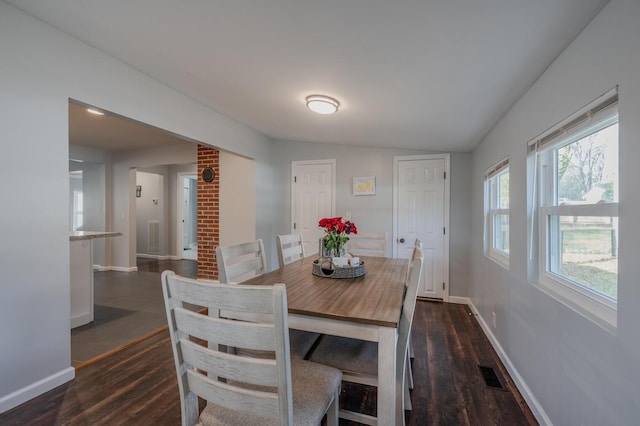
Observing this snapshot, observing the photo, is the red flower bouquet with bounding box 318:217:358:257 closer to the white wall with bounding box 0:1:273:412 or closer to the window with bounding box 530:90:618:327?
the window with bounding box 530:90:618:327

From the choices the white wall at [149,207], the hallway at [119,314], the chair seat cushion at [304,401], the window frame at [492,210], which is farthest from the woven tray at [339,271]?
the white wall at [149,207]

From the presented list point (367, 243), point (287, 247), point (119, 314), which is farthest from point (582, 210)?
point (119, 314)

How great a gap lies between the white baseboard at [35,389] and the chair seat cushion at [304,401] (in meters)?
1.54

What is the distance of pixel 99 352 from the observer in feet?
7.63

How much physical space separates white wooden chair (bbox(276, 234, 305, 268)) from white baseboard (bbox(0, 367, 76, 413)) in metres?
1.59

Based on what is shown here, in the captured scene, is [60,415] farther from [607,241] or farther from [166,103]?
[607,241]

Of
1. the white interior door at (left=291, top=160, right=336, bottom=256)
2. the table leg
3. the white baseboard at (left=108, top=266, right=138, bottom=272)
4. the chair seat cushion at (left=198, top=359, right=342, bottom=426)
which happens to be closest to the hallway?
the white baseboard at (left=108, top=266, right=138, bottom=272)

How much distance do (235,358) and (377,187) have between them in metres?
3.42

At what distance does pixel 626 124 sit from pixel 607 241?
0.51m

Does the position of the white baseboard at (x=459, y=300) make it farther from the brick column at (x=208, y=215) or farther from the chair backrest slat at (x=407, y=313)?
the brick column at (x=208, y=215)

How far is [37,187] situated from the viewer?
1.77 meters

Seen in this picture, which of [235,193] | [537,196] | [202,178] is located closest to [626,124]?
[537,196]

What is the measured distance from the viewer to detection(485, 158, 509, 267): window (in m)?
2.53

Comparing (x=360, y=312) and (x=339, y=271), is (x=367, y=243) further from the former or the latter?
(x=360, y=312)
